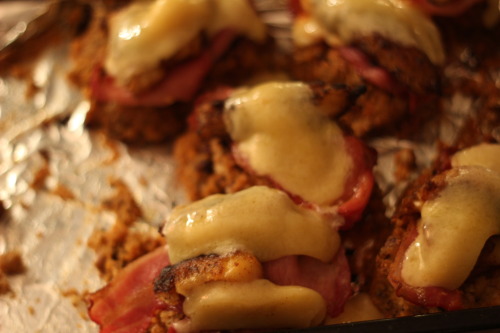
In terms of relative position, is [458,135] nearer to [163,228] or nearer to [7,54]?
[163,228]

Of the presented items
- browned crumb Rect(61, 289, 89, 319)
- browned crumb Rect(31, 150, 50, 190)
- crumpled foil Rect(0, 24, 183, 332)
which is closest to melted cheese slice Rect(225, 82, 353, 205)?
crumpled foil Rect(0, 24, 183, 332)

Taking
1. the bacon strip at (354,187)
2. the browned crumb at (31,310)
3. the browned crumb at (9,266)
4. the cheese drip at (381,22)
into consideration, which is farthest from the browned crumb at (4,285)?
the cheese drip at (381,22)

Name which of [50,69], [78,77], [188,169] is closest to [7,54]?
[50,69]

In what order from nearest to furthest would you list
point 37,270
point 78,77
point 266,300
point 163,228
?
point 266,300 → point 163,228 → point 37,270 → point 78,77

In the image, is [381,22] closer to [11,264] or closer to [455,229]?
[455,229]

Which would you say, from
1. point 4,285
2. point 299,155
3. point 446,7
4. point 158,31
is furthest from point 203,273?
point 446,7

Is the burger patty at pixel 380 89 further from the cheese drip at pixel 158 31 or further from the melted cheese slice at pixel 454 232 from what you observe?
the melted cheese slice at pixel 454 232
